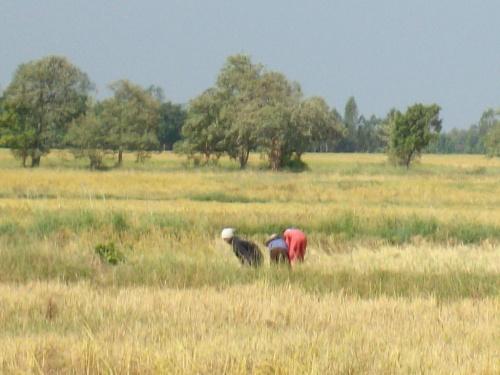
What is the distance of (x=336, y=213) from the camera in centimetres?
2272

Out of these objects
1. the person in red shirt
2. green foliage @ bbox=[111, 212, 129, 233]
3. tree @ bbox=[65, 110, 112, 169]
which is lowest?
green foliage @ bbox=[111, 212, 129, 233]

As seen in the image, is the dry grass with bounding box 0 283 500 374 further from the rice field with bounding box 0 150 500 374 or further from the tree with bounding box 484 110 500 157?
the tree with bounding box 484 110 500 157

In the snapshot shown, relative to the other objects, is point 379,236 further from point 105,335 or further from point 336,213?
point 105,335

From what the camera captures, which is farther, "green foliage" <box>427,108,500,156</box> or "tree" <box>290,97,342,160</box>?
"green foliage" <box>427,108,500,156</box>

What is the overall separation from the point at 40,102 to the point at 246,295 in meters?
54.4

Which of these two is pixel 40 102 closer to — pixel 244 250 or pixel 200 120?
pixel 200 120

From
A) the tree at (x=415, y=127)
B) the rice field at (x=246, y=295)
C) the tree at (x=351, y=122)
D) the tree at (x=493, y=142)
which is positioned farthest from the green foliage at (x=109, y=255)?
the tree at (x=351, y=122)

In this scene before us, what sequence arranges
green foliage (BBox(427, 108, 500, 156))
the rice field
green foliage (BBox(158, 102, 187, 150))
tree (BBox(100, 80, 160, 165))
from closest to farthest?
the rice field
tree (BBox(100, 80, 160, 165))
green foliage (BBox(158, 102, 187, 150))
green foliage (BBox(427, 108, 500, 156))

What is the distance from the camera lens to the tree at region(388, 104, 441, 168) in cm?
6391

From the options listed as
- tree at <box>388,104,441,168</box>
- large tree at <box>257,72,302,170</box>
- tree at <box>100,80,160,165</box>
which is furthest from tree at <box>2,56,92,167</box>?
tree at <box>388,104,441,168</box>

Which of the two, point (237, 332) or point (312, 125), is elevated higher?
point (312, 125)

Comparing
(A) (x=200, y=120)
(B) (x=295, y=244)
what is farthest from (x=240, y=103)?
(B) (x=295, y=244)

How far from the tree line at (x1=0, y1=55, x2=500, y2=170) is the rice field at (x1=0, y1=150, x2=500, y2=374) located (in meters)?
35.1

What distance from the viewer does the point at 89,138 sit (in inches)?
2366
